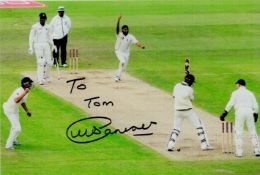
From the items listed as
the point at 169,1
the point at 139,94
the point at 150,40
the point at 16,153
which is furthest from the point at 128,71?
the point at 169,1

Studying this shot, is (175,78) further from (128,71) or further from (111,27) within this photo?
(111,27)

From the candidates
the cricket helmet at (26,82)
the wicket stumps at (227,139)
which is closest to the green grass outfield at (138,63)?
the wicket stumps at (227,139)

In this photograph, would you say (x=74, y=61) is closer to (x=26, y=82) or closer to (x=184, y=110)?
(x=26, y=82)

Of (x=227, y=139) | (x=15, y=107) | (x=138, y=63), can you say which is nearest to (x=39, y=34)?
(x=138, y=63)

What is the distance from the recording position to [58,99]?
3512 cm

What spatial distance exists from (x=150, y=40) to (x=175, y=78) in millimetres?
11301

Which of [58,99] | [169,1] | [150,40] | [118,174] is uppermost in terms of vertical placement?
[169,1]

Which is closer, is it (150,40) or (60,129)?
(60,129)

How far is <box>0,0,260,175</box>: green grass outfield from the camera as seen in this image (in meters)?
26.7

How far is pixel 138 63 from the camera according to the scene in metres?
43.8

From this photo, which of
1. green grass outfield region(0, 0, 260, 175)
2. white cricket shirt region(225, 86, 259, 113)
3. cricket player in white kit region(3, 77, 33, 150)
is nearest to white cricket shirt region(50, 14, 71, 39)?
green grass outfield region(0, 0, 260, 175)
